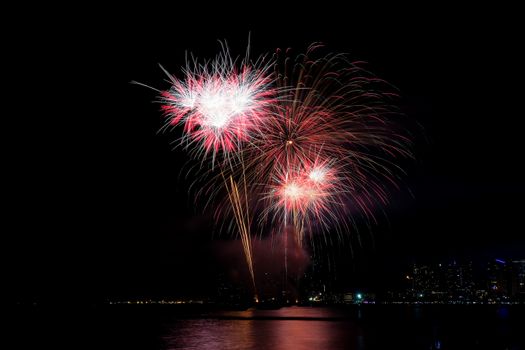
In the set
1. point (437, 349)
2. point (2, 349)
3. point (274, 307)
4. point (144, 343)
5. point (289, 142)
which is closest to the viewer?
point (289, 142)

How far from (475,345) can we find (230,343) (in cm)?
1461

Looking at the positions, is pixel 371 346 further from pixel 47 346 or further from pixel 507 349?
pixel 47 346

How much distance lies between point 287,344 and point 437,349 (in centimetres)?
884

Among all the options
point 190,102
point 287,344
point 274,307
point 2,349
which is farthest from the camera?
point 274,307

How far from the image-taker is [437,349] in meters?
26.4

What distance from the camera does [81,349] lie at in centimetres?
2908

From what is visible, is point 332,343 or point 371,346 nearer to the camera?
point 371,346

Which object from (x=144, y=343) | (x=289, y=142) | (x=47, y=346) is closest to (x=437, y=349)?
(x=289, y=142)

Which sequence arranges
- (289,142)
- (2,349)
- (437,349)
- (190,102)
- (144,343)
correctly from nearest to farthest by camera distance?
(190,102), (289,142), (437,349), (2,349), (144,343)

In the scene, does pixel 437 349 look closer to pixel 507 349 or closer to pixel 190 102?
pixel 507 349

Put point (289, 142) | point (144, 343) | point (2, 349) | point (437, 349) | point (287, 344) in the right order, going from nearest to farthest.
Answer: point (289, 142) < point (437, 349) < point (2, 349) < point (287, 344) < point (144, 343)

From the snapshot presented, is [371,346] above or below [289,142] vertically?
below

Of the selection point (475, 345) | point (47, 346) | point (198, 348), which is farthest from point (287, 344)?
point (47, 346)

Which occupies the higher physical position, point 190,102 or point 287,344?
point 190,102
